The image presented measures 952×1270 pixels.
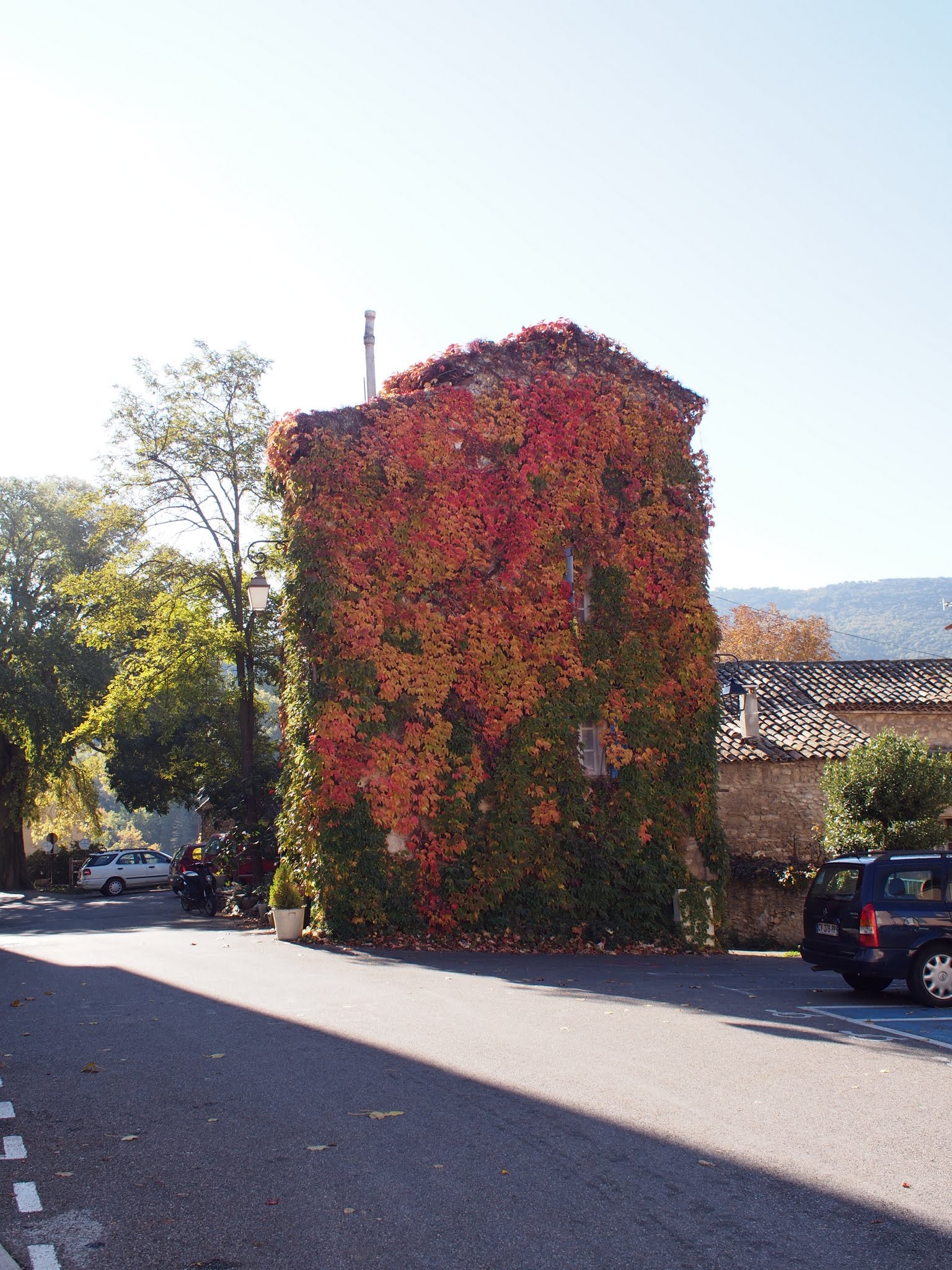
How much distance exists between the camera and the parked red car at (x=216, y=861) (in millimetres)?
22266

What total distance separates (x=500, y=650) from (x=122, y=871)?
25.2 metres

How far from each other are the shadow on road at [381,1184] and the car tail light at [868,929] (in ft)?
16.4

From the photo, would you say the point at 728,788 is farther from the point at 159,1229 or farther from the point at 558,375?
the point at 159,1229

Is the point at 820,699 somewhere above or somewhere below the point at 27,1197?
above

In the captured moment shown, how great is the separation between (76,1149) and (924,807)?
18746 millimetres

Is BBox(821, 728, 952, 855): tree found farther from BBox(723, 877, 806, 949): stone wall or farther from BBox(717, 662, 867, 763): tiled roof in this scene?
BBox(717, 662, 867, 763): tiled roof

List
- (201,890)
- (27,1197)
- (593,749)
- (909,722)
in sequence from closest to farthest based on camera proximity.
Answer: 1. (27,1197)
2. (593,749)
3. (201,890)
4. (909,722)

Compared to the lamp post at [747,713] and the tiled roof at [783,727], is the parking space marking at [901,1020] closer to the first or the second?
the tiled roof at [783,727]

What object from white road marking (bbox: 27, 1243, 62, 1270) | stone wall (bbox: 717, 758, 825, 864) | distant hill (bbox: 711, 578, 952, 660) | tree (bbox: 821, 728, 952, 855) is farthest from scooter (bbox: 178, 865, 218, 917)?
distant hill (bbox: 711, 578, 952, 660)

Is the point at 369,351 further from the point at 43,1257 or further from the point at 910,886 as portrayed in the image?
the point at 43,1257

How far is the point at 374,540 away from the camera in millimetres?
16938

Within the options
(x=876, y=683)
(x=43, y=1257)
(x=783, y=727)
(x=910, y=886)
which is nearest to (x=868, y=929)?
(x=910, y=886)

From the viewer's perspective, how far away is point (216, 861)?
22.9 meters

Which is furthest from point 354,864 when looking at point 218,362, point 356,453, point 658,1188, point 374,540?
point 218,362
